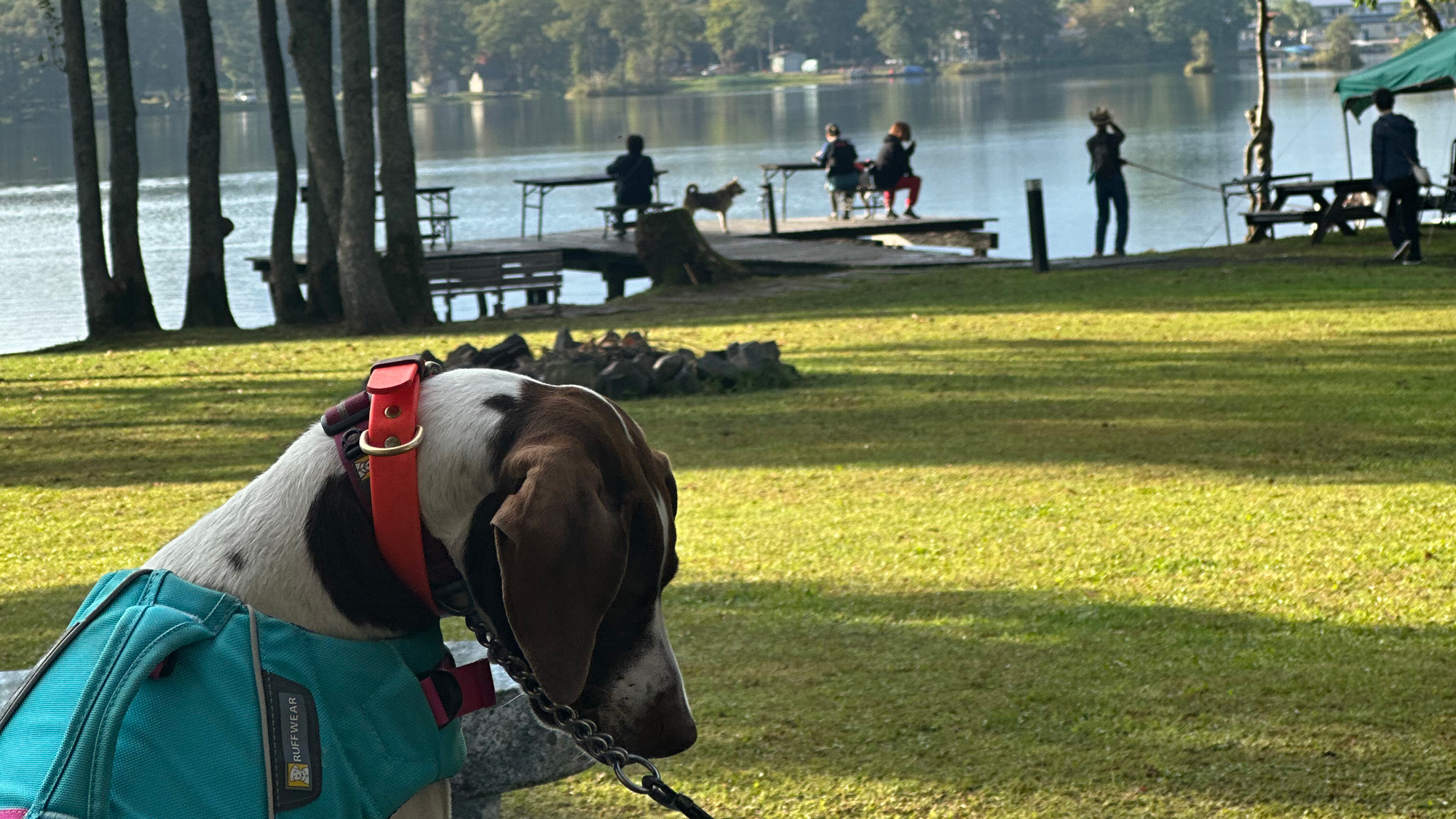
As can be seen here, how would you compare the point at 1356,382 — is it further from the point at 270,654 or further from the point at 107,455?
the point at 270,654

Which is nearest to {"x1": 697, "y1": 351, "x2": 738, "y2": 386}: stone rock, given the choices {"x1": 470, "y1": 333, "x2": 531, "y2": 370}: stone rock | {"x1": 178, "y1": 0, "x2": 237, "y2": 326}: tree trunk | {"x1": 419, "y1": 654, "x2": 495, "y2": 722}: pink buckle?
{"x1": 470, "y1": 333, "x2": 531, "y2": 370}: stone rock

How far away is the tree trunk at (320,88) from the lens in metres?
20.2

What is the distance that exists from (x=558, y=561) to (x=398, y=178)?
18780 mm

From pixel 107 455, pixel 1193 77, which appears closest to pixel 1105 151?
pixel 107 455

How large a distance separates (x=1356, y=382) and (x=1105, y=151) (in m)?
12.3

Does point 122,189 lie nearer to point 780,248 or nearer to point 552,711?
point 780,248

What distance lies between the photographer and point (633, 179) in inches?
1131

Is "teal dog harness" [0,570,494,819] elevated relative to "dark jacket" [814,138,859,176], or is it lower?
lower

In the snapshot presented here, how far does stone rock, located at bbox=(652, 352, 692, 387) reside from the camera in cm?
1389

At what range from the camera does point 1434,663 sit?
5465mm

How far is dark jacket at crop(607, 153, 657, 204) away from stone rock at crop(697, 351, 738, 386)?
14.8 meters

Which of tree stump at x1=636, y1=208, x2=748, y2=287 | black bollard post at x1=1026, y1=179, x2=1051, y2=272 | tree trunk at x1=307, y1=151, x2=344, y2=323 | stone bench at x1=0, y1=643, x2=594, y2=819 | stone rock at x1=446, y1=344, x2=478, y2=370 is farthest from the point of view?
tree stump at x1=636, y1=208, x2=748, y2=287

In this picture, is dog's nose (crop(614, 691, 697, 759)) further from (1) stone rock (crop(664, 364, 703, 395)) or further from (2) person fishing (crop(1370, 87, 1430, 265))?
(2) person fishing (crop(1370, 87, 1430, 265))

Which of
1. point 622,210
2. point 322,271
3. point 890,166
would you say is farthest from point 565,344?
point 890,166
